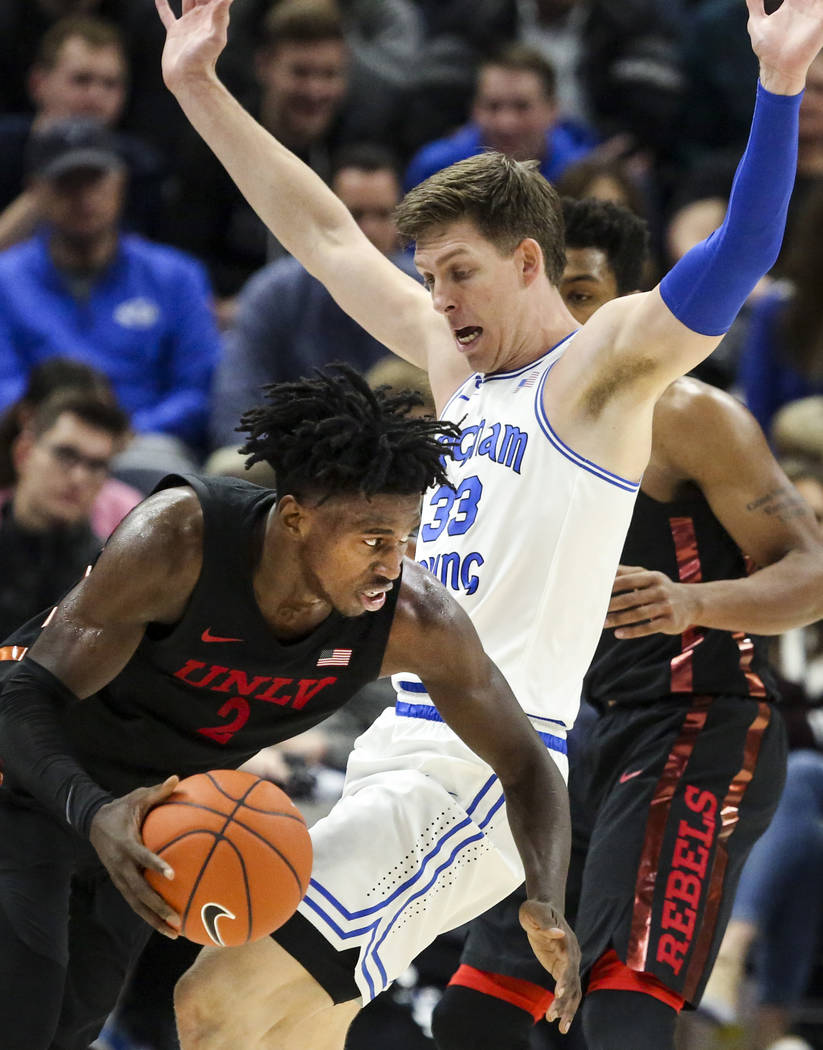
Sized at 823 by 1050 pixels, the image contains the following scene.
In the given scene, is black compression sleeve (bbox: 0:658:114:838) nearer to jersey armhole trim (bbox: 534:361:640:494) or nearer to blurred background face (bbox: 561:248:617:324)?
jersey armhole trim (bbox: 534:361:640:494)

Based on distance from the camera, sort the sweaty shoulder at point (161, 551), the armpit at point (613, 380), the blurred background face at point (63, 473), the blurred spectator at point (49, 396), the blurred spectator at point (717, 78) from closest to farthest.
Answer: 1. the sweaty shoulder at point (161, 551)
2. the armpit at point (613, 380)
3. the blurred background face at point (63, 473)
4. the blurred spectator at point (49, 396)
5. the blurred spectator at point (717, 78)

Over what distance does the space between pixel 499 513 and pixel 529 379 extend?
1.21 feet

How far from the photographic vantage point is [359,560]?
3.64m

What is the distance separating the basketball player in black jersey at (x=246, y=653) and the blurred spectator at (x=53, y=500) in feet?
8.81

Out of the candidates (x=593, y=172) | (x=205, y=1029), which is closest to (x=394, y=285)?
(x=205, y=1029)

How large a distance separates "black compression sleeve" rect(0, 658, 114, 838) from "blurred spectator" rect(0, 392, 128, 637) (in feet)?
9.94

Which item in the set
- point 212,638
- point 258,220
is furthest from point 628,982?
point 258,220

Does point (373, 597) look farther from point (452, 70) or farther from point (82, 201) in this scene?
point (452, 70)

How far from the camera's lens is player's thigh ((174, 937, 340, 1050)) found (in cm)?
365

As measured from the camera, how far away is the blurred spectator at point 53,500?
664cm

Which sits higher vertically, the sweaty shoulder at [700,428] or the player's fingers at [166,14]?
the player's fingers at [166,14]

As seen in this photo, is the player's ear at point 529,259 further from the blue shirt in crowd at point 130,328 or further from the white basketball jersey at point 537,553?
the blue shirt in crowd at point 130,328

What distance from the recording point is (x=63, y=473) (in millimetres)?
6859

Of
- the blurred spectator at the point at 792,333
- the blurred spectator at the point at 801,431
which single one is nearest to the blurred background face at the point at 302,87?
the blurred spectator at the point at 792,333
